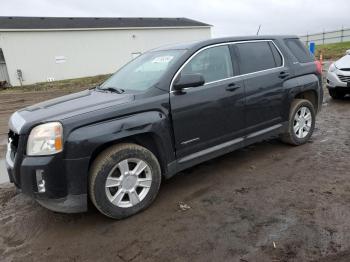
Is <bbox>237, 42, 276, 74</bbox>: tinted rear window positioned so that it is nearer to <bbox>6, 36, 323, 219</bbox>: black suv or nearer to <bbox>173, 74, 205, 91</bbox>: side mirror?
<bbox>6, 36, 323, 219</bbox>: black suv

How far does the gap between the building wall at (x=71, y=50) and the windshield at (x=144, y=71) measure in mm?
23100

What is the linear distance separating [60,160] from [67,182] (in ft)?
A: 0.78

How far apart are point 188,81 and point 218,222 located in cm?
158

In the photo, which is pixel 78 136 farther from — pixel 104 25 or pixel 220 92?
pixel 104 25

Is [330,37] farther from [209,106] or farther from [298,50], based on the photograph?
[209,106]

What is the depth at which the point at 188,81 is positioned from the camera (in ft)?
12.8

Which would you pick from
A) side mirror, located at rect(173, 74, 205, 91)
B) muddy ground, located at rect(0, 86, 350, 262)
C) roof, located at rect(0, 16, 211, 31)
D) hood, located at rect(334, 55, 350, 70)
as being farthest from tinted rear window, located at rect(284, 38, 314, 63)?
roof, located at rect(0, 16, 211, 31)

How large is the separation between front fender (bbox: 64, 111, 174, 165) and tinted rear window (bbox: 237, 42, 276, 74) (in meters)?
1.59

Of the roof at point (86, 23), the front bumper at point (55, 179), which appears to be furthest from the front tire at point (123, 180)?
the roof at point (86, 23)

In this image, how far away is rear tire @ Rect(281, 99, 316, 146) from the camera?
5367 mm

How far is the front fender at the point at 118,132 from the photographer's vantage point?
10.7 ft

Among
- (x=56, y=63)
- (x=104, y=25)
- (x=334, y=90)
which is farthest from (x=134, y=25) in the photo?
(x=334, y=90)

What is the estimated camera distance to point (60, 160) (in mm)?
3236

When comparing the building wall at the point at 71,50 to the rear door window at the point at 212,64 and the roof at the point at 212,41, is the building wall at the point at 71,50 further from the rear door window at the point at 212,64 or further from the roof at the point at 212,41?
the rear door window at the point at 212,64
